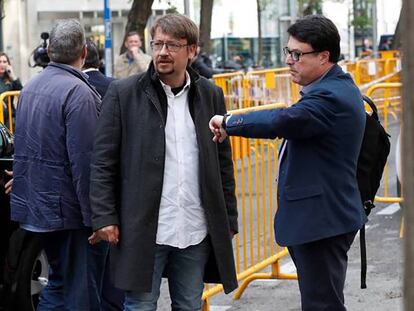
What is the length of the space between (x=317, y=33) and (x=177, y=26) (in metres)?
0.64

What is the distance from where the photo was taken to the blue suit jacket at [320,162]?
14.4 feet

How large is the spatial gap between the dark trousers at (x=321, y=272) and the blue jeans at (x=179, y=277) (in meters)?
0.46

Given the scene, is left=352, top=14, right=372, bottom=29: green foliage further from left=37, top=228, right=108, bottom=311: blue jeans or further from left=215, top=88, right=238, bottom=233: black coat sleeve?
left=215, top=88, right=238, bottom=233: black coat sleeve

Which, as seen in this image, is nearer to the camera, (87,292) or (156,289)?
(156,289)

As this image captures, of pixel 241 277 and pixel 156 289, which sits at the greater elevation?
pixel 156 289

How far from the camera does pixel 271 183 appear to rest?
788cm

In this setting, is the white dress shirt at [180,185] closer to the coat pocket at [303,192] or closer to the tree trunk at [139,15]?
the coat pocket at [303,192]

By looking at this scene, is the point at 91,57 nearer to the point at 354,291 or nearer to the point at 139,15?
the point at 354,291

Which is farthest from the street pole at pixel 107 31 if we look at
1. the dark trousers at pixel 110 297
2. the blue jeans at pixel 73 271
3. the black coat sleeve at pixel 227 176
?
the black coat sleeve at pixel 227 176

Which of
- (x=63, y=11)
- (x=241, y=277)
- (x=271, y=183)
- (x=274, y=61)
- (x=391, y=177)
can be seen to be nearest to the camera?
(x=241, y=277)

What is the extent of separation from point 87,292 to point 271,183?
2675 mm

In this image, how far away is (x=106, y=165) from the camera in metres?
4.64

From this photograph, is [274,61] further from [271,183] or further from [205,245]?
[205,245]

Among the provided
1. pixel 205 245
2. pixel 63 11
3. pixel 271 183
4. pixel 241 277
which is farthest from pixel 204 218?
pixel 63 11
